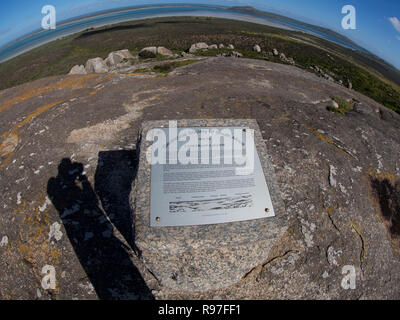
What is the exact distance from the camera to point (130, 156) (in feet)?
20.8

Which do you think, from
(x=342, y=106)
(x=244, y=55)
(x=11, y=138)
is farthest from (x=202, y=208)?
(x=244, y=55)

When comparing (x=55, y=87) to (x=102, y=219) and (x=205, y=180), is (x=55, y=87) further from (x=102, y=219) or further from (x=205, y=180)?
(x=205, y=180)

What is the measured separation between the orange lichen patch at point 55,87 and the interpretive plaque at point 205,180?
11505mm

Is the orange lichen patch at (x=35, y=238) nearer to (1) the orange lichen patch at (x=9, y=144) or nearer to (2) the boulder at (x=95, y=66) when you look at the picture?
(1) the orange lichen patch at (x=9, y=144)

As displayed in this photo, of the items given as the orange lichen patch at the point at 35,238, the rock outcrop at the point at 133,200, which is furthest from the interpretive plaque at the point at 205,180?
the orange lichen patch at the point at 35,238

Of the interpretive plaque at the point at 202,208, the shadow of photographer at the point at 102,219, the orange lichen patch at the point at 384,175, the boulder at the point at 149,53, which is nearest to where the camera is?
the interpretive plaque at the point at 202,208

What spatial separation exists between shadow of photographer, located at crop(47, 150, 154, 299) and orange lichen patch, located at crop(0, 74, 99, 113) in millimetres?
8475

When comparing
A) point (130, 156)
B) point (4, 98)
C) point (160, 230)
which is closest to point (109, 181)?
point (130, 156)

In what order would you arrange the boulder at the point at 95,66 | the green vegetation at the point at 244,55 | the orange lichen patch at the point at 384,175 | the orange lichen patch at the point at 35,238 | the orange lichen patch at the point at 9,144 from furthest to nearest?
the green vegetation at the point at 244,55 < the boulder at the point at 95,66 < the orange lichen patch at the point at 9,144 < the orange lichen patch at the point at 384,175 < the orange lichen patch at the point at 35,238

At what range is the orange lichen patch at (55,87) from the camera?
438 inches

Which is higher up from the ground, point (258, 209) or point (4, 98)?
point (4, 98)

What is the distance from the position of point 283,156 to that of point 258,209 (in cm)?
353

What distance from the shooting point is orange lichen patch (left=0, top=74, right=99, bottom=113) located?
36.5 feet
